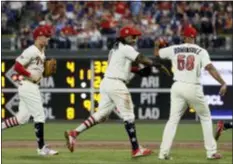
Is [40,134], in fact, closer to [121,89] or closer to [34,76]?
[34,76]

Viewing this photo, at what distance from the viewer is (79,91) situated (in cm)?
1825

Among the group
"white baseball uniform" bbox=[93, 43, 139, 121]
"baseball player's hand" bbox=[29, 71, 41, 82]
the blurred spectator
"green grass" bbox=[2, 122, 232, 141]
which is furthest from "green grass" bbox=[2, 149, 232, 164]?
the blurred spectator

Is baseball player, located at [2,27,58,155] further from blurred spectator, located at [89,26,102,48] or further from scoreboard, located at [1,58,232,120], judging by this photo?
blurred spectator, located at [89,26,102,48]

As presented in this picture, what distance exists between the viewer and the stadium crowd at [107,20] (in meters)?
19.8

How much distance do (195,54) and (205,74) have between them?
8279 millimetres

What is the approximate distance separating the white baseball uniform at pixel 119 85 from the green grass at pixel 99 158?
0.61 metres

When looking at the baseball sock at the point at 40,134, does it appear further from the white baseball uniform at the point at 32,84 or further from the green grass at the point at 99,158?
the green grass at the point at 99,158

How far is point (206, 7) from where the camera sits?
21.1 meters

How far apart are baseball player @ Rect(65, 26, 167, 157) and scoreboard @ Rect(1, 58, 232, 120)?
708 cm

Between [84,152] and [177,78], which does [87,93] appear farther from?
[177,78]

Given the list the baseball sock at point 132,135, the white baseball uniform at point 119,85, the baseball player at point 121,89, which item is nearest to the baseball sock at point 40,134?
the baseball player at point 121,89

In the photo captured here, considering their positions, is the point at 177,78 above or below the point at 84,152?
above

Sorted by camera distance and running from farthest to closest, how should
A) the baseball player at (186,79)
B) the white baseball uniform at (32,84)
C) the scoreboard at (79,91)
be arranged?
the scoreboard at (79,91) → the white baseball uniform at (32,84) → the baseball player at (186,79)

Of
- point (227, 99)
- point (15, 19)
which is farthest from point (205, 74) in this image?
point (15, 19)
